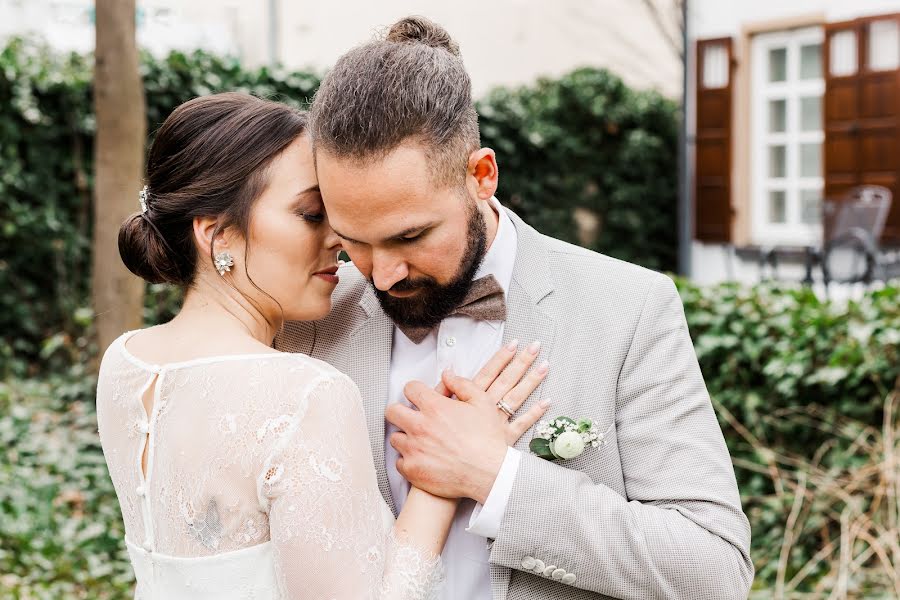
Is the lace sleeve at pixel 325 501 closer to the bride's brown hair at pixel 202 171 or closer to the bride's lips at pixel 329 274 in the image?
the bride's lips at pixel 329 274

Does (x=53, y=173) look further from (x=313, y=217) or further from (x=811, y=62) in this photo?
(x=811, y=62)

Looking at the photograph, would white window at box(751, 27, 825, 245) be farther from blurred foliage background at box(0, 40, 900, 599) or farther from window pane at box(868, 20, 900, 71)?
blurred foliage background at box(0, 40, 900, 599)

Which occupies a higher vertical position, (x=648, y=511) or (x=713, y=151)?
(x=713, y=151)

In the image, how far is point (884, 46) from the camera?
964 cm

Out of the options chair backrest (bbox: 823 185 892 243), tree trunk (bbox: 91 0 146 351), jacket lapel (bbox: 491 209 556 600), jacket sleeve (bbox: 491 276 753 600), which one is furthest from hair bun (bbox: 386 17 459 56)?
chair backrest (bbox: 823 185 892 243)

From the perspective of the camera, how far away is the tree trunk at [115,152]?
4340 millimetres

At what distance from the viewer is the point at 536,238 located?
6.76 feet

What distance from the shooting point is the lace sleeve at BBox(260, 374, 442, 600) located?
1.64 meters

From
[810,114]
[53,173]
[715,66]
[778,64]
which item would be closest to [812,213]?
[810,114]

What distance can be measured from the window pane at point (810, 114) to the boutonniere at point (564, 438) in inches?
388

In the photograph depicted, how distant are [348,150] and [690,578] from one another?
952mm

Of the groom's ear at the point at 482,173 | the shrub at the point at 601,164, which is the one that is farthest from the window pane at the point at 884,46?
the groom's ear at the point at 482,173

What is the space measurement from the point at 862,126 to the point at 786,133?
3.88ft

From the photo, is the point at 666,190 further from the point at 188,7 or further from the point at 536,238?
the point at 536,238
